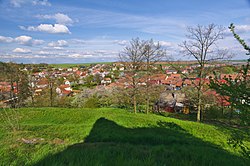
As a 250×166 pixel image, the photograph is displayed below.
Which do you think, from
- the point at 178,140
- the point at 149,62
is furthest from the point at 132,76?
the point at 178,140

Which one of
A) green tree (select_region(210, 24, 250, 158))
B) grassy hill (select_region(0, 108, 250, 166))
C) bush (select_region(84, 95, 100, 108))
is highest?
green tree (select_region(210, 24, 250, 158))

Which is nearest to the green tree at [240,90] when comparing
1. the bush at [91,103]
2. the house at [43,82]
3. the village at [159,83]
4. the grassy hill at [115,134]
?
the village at [159,83]

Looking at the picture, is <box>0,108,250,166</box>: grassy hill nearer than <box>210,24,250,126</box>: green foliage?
No

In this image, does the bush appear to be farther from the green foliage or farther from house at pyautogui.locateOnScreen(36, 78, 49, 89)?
the green foliage

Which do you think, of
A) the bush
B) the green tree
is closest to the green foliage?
the green tree

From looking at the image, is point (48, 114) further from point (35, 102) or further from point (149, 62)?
point (35, 102)

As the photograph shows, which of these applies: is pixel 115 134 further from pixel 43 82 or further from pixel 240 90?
pixel 43 82

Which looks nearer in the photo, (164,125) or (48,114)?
(164,125)

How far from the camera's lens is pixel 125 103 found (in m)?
27.5

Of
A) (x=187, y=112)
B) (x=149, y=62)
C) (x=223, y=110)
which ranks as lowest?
(x=187, y=112)

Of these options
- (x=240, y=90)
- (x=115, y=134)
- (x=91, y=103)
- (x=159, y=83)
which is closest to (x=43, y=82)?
(x=91, y=103)

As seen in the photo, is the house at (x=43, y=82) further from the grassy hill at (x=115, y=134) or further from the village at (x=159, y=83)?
the grassy hill at (x=115, y=134)

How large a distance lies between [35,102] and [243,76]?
103ft

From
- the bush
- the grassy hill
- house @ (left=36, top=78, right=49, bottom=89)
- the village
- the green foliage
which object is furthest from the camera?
house @ (left=36, top=78, right=49, bottom=89)
